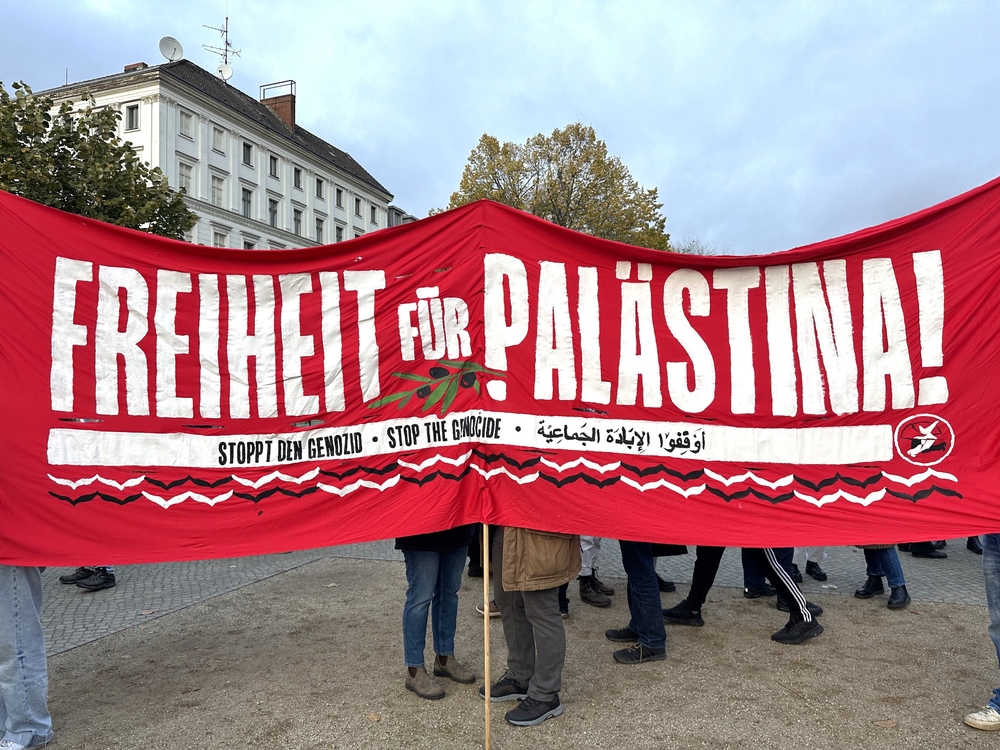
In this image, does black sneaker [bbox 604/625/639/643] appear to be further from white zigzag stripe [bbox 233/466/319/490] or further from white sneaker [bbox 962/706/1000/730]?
white zigzag stripe [bbox 233/466/319/490]

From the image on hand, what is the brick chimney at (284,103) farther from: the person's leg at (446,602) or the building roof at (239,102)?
the person's leg at (446,602)

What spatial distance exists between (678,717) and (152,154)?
144 ft

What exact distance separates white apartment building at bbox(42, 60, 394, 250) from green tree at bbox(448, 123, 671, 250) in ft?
31.2

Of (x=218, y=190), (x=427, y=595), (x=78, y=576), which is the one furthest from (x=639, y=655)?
(x=218, y=190)

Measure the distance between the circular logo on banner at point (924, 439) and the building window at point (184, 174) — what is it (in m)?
44.4

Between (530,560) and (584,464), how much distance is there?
599 millimetres

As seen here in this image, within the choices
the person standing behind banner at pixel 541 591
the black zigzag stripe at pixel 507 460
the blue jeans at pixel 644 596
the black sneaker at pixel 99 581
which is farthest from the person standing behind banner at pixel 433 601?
the black sneaker at pixel 99 581

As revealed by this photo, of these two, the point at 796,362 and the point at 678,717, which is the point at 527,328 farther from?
the point at 678,717

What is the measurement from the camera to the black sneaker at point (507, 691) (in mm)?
3943

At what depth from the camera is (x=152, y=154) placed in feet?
129

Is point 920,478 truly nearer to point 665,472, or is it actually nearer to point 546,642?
point 665,472

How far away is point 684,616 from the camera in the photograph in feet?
17.5

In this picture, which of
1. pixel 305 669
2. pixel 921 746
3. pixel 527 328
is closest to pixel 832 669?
pixel 921 746

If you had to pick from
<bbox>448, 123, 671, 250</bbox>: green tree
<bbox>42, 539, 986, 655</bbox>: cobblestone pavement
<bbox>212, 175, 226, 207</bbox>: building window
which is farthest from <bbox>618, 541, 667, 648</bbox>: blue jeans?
<bbox>212, 175, 226, 207</bbox>: building window
